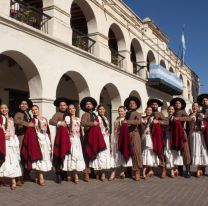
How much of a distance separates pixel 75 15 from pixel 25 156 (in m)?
11.0

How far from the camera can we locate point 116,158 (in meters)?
8.30

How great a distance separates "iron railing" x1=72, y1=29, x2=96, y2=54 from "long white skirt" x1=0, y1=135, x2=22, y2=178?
27.1ft

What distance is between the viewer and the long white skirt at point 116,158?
816 cm

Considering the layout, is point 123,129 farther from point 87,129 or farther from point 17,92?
point 17,92

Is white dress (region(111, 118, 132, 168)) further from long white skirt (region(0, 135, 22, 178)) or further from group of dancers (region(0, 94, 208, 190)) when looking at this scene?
long white skirt (region(0, 135, 22, 178))

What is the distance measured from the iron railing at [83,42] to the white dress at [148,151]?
7.30 m

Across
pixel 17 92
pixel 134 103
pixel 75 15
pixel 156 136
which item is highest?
pixel 75 15

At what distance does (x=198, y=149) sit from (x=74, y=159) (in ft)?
10.0

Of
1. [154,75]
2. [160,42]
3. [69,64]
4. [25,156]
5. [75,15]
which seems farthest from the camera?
[160,42]

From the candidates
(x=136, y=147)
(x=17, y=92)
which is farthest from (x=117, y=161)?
(x=17, y=92)

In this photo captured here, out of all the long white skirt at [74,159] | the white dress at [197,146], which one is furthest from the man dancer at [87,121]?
the white dress at [197,146]

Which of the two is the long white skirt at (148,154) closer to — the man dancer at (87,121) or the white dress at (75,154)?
the man dancer at (87,121)

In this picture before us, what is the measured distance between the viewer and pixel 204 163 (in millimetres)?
8438

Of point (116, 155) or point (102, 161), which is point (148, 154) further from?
point (102, 161)
